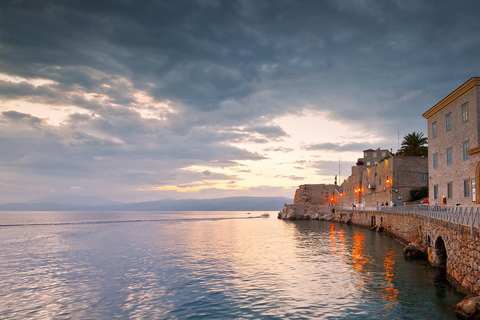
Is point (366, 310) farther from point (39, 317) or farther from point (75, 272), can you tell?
point (75, 272)

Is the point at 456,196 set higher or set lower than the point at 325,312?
higher

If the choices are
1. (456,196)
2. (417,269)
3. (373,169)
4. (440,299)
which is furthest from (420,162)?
(440,299)

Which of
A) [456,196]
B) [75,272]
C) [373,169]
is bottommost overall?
[75,272]

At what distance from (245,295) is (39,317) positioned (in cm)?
964

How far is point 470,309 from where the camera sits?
1285 centimetres

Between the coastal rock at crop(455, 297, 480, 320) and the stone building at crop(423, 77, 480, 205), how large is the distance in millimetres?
18566

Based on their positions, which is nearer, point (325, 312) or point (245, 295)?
point (325, 312)

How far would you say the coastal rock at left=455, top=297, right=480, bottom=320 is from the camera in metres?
12.7

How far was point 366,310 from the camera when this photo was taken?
15.2 m

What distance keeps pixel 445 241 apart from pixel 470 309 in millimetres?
8223

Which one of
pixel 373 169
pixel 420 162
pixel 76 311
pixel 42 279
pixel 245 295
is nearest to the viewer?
pixel 76 311

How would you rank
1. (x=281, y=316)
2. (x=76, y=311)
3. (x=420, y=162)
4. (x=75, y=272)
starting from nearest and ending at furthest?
(x=281, y=316) < (x=76, y=311) < (x=75, y=272) < (x=420, y=162)

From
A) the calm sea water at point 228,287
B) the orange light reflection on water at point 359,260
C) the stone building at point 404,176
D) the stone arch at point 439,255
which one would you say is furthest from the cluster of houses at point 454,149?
the orange light reflection on water at point 359,260

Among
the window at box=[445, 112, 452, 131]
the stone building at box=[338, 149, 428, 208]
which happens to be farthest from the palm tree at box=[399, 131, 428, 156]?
the window at box=[445, 112, 452, 131]
